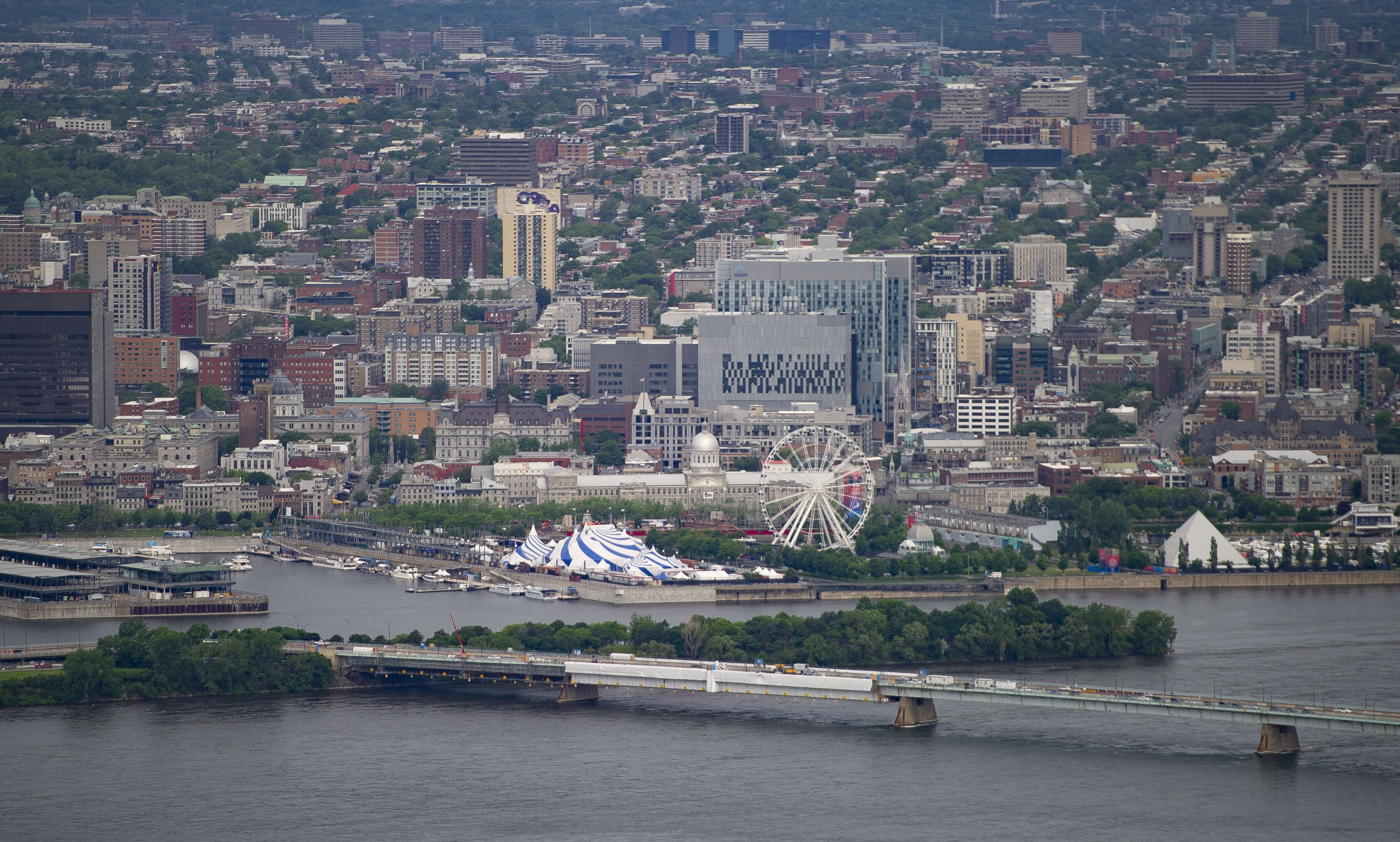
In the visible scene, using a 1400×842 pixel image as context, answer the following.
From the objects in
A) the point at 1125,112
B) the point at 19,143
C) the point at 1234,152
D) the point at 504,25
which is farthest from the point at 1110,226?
the point at 504,25

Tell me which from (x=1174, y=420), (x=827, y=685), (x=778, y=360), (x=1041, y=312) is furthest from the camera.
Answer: (x=1041, y=312)

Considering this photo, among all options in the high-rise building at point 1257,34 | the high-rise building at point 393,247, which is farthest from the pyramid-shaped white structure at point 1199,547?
the high-rise building at point 1257,34

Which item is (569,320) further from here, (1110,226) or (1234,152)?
(1234,152)

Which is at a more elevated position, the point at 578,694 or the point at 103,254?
the point at 103,254

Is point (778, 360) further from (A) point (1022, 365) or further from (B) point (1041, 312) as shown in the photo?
(B) point (1041, 312)

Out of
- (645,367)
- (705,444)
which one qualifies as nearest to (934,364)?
(645,367)
